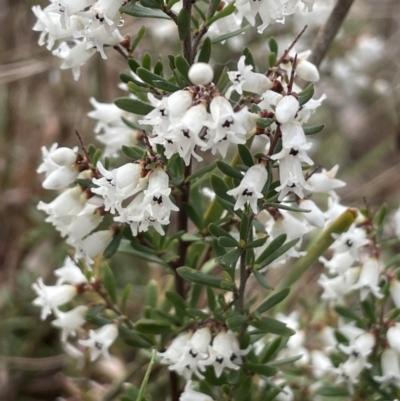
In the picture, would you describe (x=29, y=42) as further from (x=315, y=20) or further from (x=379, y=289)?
(x=379, y=289)

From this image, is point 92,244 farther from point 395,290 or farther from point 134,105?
point 395,290

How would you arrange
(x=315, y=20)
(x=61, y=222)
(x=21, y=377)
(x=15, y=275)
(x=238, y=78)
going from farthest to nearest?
1. (x=315, y=20)
2. (x=15, y=275)
3. (x=21, y=377)
4. (x=61, y=222)
5. (x=238, y=78)

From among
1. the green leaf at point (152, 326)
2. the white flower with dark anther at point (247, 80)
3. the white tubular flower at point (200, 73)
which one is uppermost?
the white flower with dark anther at point (247, 80)

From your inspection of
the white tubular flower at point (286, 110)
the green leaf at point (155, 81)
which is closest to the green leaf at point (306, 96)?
the white tubular flower at point (286, 110)

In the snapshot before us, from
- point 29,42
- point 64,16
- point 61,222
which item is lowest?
point 61,222

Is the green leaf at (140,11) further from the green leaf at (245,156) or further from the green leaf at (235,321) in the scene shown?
the green leaf at (235,321)

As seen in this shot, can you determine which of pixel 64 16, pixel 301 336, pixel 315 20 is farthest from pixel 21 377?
pixel 315 20

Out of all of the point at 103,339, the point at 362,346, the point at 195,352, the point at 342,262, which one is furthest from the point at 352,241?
the point at 103,339
